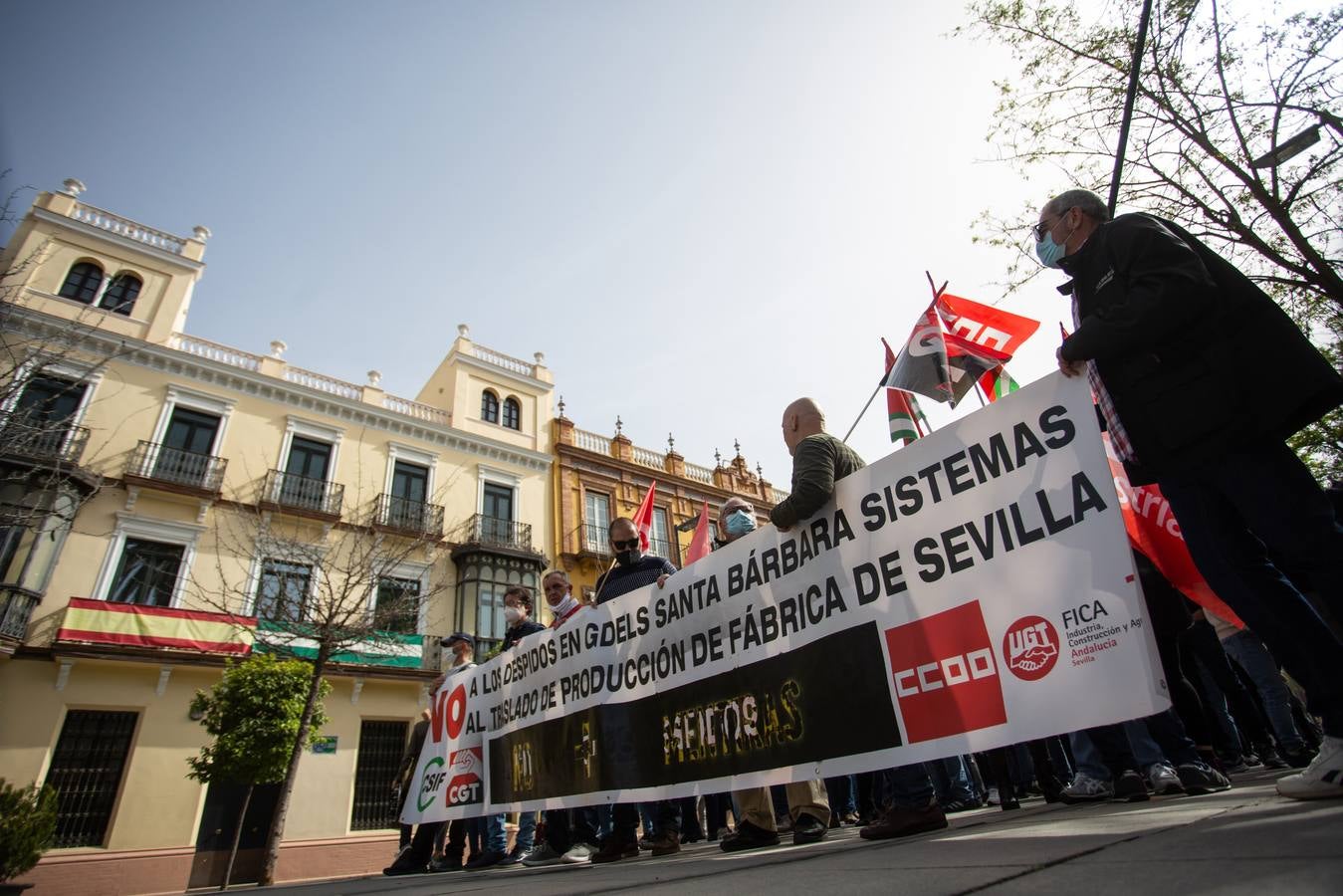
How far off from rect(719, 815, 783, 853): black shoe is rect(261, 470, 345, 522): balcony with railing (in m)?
16.5

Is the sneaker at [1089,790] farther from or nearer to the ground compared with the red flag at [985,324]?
nearer to the ground

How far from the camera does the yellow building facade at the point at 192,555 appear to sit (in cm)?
1270

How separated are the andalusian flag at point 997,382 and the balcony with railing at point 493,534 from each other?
14.5 meters

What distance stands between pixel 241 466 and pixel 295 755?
29.2ft

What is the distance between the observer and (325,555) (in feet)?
53.8

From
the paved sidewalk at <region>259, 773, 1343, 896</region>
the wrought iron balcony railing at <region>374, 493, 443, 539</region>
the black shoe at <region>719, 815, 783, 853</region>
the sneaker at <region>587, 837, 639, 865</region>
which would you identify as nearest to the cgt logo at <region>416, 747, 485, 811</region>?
the sneaker at <region>587, 837, 639, 865</region>

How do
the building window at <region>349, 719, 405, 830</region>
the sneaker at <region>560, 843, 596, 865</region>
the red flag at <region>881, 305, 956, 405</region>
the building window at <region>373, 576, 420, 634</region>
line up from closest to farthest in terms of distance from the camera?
the sneaker at <region>560, 843, 596, 865</region> → the red flag at <region>881, 305, 956, 405</region> → the building window at <region>373, 576, 420, 634</region> → the building window at <region>349, 719, 405, 830</region>

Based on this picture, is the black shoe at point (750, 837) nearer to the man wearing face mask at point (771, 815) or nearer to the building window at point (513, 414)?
the man wearing face mask at point (771, 815)

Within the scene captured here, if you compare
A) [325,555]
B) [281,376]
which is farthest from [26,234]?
[325,555]

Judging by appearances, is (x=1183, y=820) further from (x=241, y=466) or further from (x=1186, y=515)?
(x=241, y=466)

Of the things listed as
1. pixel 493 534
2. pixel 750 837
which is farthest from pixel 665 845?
pixel 493 534

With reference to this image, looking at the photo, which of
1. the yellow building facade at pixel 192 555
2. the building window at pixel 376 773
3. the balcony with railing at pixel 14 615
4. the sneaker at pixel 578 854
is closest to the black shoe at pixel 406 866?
the sneaker at pixel 578 854

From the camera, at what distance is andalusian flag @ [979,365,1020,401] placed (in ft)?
25.2

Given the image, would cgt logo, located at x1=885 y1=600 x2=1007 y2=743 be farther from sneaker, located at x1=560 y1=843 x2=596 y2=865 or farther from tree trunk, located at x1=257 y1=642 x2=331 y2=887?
tree trunk, located at x1=257 y1=642 x2=331 y2=887
